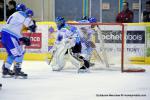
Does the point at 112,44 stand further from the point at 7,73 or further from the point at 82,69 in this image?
the point at 7,73

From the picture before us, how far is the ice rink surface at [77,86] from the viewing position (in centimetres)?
635

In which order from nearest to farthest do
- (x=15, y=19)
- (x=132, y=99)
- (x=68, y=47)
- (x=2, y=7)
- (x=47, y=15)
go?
(x=132, y=99), (x=15, y=19), (x=68, y=47), (x=2, y=7), (x=47, y=15)

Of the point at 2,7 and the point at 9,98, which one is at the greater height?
the point at 2,7

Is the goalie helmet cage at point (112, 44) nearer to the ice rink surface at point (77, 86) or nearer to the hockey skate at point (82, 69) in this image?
the ice rink surface at point (77, 86)

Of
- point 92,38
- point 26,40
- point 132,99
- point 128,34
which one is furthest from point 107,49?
point 132,99

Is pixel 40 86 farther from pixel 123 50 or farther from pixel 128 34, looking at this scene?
pixel 128 34

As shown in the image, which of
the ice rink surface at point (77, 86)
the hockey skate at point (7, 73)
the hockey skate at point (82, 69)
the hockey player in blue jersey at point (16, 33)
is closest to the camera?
the ice rink surface at point (77, 86)

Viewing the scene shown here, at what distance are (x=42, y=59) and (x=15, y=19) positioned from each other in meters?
3.72

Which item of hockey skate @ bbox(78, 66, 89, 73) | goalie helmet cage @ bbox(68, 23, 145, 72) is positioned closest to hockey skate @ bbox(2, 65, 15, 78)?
hockey skate @ bbox(78, 66, 89, 73)

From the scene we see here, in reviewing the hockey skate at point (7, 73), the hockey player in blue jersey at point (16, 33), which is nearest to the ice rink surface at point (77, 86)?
the hockey skate at point (7, 73)

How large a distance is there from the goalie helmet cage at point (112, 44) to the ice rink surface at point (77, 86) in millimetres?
259

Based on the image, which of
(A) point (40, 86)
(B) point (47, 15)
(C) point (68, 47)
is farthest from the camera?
(B) point (47, 15)

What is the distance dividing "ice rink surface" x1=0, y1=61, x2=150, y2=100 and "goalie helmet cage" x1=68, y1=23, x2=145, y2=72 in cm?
26

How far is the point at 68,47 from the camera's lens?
9492mm
